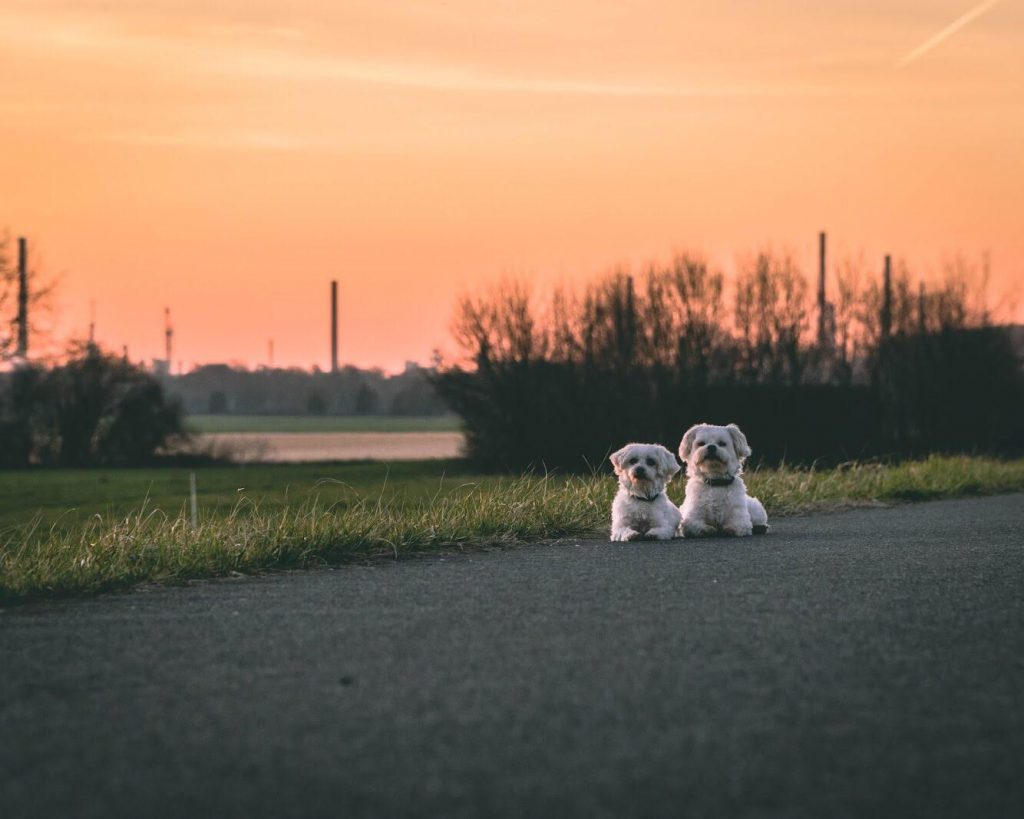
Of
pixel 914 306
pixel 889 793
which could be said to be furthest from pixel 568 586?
pixel 914 306

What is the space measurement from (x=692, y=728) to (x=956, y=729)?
2.77ft

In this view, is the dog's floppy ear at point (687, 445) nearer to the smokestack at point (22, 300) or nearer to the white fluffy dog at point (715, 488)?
the white fluffy dog at point (715, 488)

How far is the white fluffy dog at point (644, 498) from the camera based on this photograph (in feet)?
34.6

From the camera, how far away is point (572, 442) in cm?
2798

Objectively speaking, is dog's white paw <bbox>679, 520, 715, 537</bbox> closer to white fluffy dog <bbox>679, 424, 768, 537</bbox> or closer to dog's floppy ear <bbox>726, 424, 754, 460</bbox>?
white fluffy dog <bbox>679, 424, 768, 537</bbox>

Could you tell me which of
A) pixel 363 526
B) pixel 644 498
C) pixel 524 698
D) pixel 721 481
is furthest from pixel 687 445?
pixel 524 698

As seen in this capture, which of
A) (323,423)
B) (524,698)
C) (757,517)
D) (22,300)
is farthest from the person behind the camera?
(323,423)

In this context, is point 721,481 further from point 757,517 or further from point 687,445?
point 757,517

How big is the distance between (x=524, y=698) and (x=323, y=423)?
82992 mm

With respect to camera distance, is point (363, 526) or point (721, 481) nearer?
point (363, 526)

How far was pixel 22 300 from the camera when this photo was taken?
115 feet

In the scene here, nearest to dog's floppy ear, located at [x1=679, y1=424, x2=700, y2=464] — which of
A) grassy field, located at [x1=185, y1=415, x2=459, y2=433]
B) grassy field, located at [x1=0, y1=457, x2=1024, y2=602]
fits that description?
grassy field, located at [x1=0, y1=457, x2=1024, y2=602]

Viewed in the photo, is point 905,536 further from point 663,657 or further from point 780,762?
point 780,762

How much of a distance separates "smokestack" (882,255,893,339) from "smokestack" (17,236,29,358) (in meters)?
21.0
